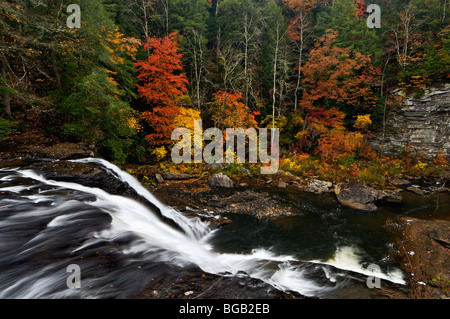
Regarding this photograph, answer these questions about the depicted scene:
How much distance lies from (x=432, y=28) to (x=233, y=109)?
61.6ft

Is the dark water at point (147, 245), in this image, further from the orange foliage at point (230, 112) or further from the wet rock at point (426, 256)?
the orange foliage at point (230, 112)

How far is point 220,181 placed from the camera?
11.8 metres

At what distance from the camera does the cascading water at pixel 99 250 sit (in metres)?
3.26

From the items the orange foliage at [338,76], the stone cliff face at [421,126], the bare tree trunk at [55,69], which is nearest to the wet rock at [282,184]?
the orange foliage at [338,76]

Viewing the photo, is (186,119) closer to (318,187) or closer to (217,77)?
(217,77)

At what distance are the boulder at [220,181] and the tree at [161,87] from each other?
442cm

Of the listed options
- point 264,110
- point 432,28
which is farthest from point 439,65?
point 264,110

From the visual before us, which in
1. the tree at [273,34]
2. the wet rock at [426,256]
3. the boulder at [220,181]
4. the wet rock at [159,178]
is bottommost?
the wet rock at [426,256]

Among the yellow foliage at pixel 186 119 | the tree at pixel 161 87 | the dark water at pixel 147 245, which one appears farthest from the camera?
the yellow foliage at pixel 186 119

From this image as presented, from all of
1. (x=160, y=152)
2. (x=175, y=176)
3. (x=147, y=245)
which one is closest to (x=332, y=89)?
(x=175, y=176)

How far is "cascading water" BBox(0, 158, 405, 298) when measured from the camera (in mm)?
3262

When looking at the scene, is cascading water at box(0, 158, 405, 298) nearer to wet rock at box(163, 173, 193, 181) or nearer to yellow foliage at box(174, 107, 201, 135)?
wet rock at box(163, 173, 193, 181)
